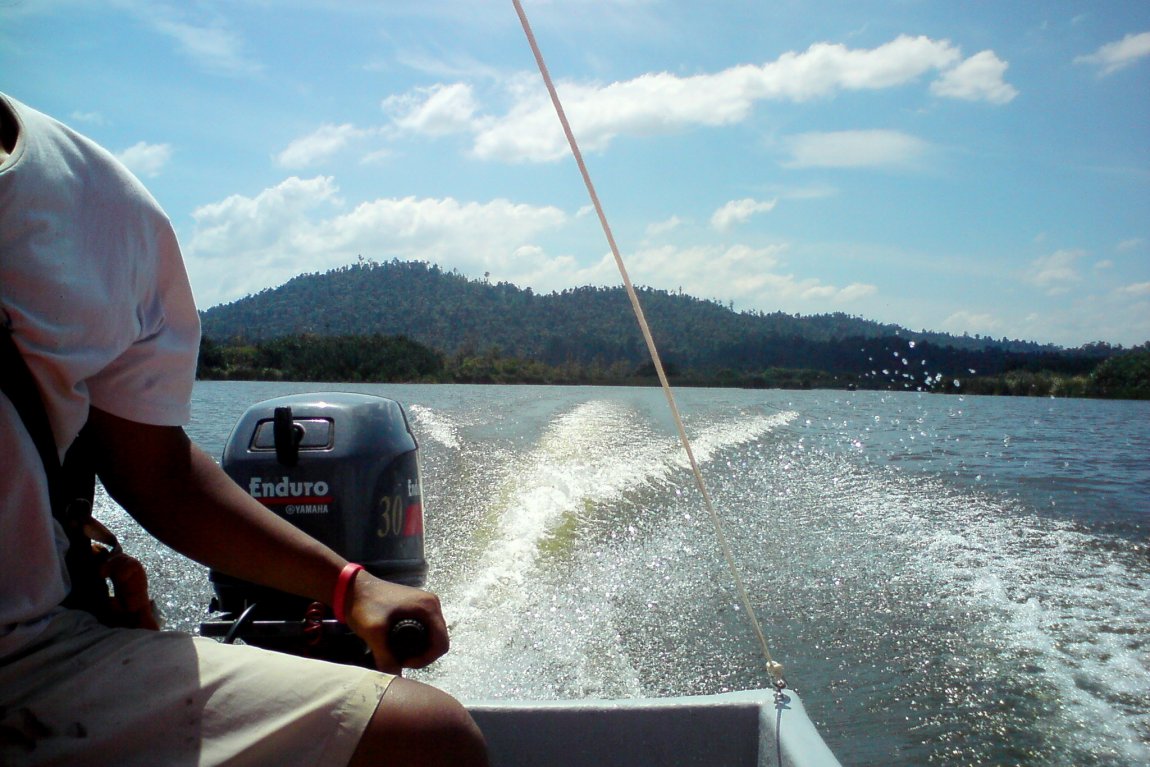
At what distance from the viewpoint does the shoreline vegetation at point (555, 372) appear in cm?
1947

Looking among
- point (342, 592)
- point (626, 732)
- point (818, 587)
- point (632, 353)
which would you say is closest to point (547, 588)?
point (818, 587)

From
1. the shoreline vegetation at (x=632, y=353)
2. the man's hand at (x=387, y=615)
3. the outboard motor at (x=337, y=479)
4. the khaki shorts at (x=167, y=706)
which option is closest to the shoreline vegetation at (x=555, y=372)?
the shoreline vegetation at (x=632, y=353)

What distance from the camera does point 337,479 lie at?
2.55 metres

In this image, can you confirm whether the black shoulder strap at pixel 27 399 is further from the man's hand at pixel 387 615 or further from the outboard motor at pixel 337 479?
the outboard motor at pixel 337 479

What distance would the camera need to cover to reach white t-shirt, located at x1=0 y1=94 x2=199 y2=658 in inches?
36.5

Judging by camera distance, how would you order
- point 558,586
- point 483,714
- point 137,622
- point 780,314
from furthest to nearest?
1. point 780,314
2. point 558,586
3. point 483,714
4. point 137,622

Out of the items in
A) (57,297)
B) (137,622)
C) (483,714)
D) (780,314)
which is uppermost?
(780,314)

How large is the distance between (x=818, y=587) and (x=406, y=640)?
4.10 metres

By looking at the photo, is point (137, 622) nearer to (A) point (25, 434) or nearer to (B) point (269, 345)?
(A) point (25, 434)

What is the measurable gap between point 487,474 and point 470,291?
41.5 meters

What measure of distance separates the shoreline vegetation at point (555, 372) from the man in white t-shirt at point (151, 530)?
14547mm

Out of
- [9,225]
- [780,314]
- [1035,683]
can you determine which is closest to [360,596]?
[9,225]

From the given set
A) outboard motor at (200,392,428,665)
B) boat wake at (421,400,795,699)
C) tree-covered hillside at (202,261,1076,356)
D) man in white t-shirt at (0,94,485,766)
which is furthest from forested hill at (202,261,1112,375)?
man in white t-shirt at (0,94,485,766)

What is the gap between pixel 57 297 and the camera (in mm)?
977
